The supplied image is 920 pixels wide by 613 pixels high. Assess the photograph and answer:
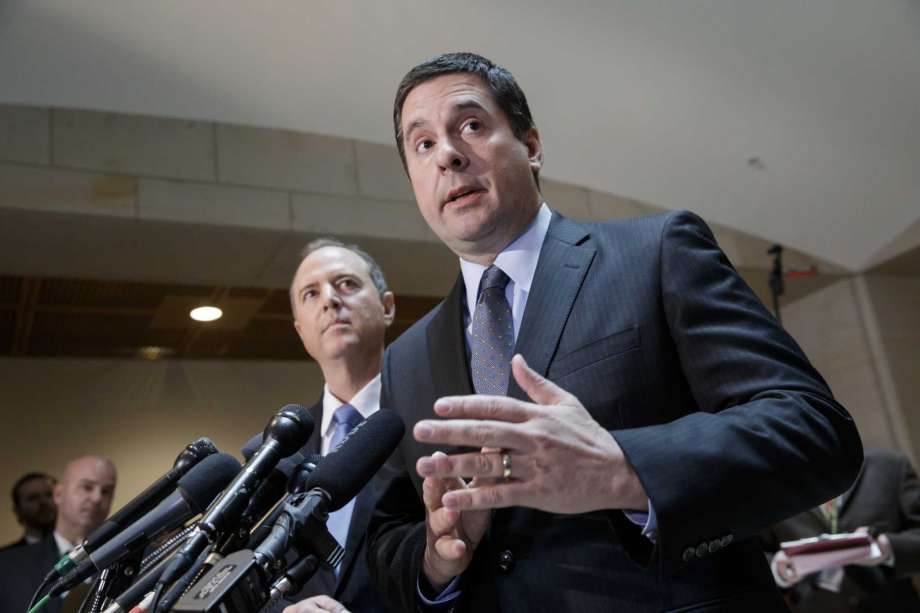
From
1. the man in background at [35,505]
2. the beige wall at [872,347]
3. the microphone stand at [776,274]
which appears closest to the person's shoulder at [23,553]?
the man in background at [35,505]

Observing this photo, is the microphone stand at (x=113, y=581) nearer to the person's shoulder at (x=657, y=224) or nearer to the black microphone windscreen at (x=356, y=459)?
the black microphone windscreen at (x=356, y=459)

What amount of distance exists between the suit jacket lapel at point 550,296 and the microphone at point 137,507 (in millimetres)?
478

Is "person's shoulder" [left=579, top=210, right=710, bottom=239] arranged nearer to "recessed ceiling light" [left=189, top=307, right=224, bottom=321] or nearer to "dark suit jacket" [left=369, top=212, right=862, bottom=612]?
"dark suit jacket" [left=369, top=212, right=862, bottom=612]

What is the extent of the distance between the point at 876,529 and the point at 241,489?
3.16 metres

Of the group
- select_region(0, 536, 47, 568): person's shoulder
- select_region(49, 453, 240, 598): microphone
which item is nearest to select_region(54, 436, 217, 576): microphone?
select_region(49, 453, 240, 598): microphone

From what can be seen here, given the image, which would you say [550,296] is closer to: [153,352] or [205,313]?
[205,313]

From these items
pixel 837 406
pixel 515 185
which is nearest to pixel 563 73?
pixel 515 185

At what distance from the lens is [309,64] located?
486 centimetres

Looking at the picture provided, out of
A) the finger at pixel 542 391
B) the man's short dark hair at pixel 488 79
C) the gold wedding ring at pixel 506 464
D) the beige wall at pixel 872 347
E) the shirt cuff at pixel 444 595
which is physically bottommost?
the shirt cuff at pixel 444 595

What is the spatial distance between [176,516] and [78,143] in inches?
160

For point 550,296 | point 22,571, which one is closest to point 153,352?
point 22,571

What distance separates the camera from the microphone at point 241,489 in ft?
3.07

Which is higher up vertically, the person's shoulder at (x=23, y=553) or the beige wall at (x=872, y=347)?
the beige wall at (x=872, y=347)

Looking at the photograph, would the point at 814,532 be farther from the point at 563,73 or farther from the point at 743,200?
the point at 743,200
